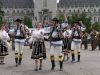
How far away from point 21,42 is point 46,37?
5.06 ft

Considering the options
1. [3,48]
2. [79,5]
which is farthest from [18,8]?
[3,48]

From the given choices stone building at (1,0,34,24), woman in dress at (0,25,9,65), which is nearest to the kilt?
woman in dress at (0,25,9,65)

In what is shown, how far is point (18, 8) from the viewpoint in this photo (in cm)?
17438

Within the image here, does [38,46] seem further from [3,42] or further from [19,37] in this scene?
[3,42]

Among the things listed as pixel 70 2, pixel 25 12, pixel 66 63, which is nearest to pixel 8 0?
pixel 25 12

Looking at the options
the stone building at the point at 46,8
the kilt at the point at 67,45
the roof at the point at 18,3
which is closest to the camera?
the kilt at the point at 67,45

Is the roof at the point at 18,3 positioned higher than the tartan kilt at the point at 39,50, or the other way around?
the roof at the point at 18,3

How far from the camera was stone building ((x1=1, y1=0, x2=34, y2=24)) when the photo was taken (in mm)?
171250

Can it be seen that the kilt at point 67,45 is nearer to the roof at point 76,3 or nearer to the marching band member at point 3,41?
the marching band member at point 3,41

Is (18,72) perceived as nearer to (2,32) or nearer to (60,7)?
(2,32)

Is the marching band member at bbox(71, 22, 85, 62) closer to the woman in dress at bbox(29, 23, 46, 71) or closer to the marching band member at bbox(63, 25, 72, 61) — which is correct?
the marching band member at bbox(63, 25, 72, 61)

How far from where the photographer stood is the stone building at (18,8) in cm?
17125

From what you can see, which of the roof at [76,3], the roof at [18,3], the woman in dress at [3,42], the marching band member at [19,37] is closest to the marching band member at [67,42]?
the woman in dress at [3,42]

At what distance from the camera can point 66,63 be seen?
19.0 meters
